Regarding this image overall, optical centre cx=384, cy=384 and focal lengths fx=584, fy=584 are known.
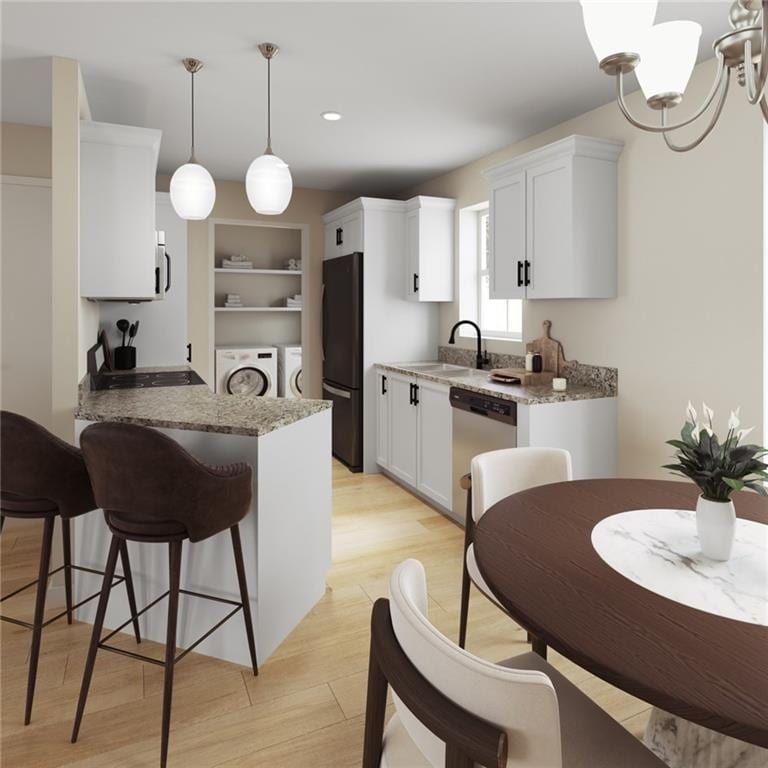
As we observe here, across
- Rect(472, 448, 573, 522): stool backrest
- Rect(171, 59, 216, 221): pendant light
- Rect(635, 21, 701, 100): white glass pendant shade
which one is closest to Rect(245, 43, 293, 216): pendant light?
Rect(171, 59, 216, 221): pendant light

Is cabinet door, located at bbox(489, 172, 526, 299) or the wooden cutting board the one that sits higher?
cabinet door, located at bbox(489, 172, 526, 299)

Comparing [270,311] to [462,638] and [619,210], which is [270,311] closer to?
[619,210]

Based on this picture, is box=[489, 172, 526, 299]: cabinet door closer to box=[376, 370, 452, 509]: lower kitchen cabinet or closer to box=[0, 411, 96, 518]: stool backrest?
box=[376, 370, 452, 509]: lower kitchen cabinet

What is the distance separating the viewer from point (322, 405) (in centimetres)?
261

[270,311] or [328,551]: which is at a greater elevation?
[270,311]

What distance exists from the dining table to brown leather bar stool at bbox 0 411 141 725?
1.39 metres

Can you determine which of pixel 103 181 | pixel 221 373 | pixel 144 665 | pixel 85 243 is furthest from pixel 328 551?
pixel 221 373

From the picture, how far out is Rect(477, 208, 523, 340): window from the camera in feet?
14.6

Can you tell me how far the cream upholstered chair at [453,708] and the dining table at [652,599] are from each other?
0.56 ft

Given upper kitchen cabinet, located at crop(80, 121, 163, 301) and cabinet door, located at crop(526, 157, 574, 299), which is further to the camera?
cabinet door, located at crop(526, 157, 574, 299)

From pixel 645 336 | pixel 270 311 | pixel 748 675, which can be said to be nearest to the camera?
pixel 748 675

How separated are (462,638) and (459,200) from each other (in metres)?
3.52

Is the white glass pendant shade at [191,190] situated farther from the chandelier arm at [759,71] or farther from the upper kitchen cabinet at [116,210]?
the chandelier arm at [759,71]

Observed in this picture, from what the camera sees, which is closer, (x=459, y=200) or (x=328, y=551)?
(x=328, y=551)
